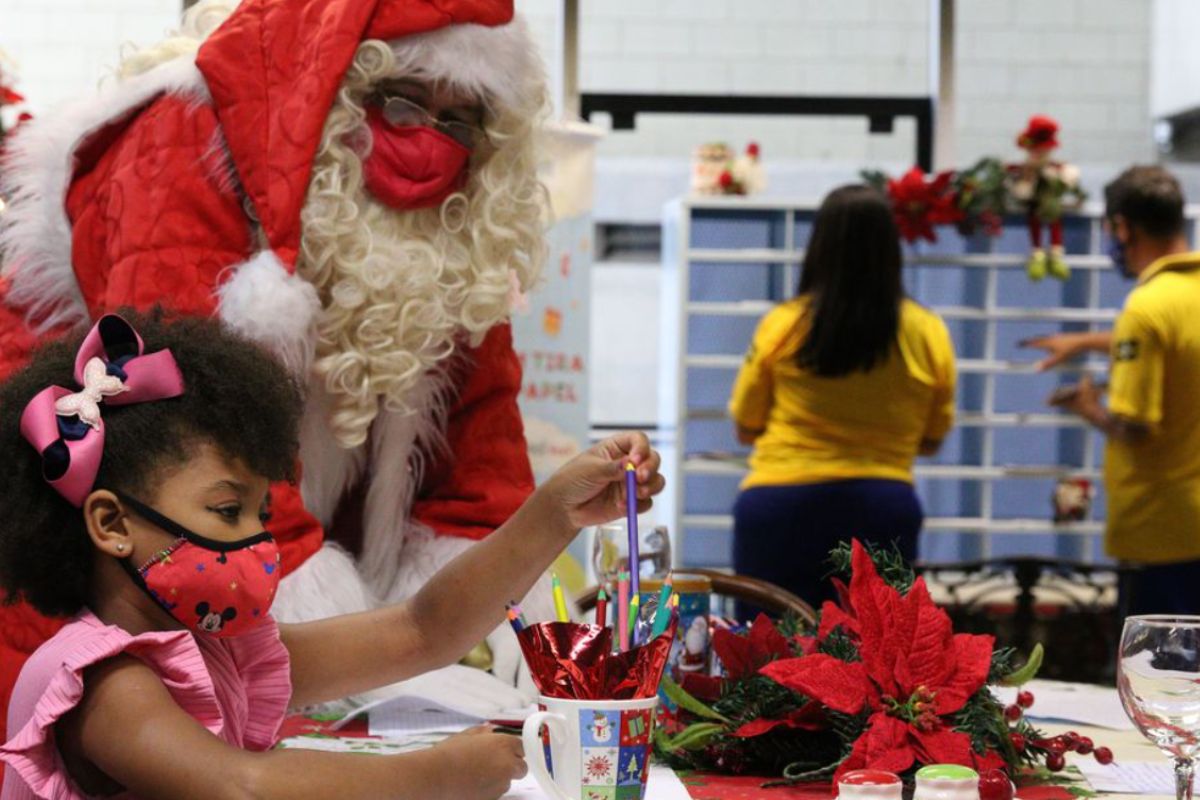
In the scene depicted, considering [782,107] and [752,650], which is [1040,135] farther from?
[752,650]

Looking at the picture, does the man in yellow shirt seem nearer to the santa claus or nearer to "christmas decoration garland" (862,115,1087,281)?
"christmas decoration garland" (862,115,1087,281)

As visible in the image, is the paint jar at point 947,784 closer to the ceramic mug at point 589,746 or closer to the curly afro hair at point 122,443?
the ceramic mug at point 589,746

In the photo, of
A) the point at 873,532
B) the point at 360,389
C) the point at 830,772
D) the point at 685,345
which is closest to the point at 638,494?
the point at 830,772

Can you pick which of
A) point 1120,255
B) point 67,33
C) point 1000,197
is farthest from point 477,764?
point 67,33

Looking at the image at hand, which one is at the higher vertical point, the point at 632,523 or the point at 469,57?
Result: the point at 469,57

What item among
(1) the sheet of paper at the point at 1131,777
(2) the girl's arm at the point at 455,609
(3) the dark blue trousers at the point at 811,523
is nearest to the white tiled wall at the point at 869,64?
(3) the dark blue trousers at the point at 811,523

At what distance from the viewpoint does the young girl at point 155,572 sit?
1.07 metres

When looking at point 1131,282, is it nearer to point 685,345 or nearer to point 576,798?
point 685,345

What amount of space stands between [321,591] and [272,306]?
342 millimetres

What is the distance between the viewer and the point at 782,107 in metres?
6.05

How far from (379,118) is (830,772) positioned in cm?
114

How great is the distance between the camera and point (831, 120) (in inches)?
246

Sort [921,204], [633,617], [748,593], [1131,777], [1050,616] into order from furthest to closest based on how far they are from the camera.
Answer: [921,204], [1050,616], [748,593], [1131,777], [633,617]

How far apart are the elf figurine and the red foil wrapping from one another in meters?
4.29
